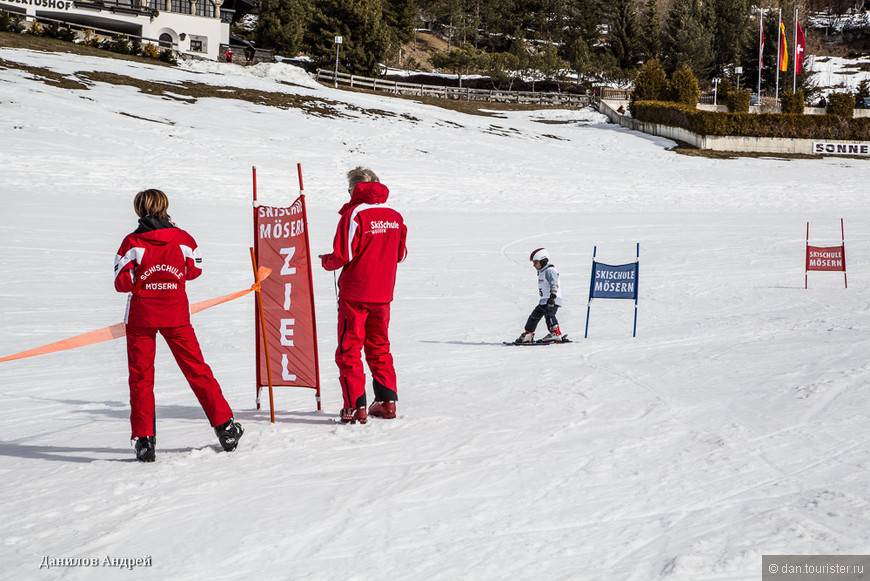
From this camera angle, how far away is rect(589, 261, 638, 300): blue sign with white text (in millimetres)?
10715

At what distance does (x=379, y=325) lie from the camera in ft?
20.0

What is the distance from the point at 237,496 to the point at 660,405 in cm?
343

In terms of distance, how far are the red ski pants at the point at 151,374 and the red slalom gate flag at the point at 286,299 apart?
0.92 metres

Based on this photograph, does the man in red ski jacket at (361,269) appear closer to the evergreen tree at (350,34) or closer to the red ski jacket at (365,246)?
the red ski jacket at (365,246)

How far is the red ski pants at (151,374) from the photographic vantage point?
5.13 meters

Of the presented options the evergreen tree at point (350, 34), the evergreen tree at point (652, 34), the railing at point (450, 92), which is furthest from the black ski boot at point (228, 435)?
the evergreen tree at point (652, 34)

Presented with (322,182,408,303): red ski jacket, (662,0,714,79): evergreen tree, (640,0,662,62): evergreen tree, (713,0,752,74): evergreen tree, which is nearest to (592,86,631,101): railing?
(662,0,714,79): evergreen tree

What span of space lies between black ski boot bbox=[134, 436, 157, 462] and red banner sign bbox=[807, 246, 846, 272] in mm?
Answer: 12083

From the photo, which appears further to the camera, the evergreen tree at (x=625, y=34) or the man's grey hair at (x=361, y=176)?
the evergreen tree at (x=625, y=34)

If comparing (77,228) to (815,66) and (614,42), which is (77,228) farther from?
(815,66)

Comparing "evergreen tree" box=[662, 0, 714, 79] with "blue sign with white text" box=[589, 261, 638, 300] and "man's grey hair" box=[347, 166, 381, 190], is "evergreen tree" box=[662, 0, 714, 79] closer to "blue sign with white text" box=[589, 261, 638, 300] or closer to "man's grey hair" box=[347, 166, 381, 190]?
"blue sign with white text" box=[589, 261, 638, 300]

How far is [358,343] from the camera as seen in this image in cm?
600

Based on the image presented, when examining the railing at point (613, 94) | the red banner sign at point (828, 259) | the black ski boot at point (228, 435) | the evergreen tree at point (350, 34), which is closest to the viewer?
the black ski boot at point (228, 435)

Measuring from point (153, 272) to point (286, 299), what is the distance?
53.7 inches
